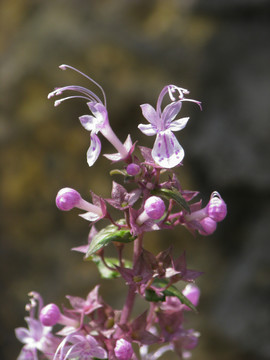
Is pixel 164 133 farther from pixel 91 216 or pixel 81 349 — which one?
pixel 81 349

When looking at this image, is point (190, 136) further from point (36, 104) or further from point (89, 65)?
point (36, 104)

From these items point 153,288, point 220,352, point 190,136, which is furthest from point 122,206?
point 220,352

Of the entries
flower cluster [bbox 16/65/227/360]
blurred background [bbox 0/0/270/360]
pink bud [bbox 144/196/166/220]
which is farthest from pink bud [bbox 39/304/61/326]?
blurred background [bbox 0/0/270/360]

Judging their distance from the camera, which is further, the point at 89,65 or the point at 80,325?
the point at 89,65

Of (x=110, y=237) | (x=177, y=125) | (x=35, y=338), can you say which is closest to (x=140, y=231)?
(x=110, y=237)

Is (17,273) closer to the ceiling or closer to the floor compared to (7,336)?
closer to the ceiling

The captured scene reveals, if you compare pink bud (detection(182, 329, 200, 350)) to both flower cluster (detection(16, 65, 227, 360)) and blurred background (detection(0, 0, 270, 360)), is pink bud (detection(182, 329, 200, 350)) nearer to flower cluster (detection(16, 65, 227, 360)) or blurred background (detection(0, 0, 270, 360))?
flower cluster (detection(16, 65, 227, 360))

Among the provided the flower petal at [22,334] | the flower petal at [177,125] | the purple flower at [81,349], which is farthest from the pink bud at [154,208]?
the flower petal at [22,334]
